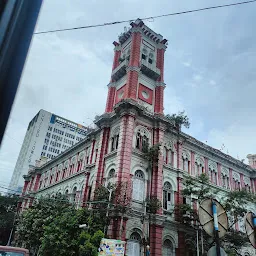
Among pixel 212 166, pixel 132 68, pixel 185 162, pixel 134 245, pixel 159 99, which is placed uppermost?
pixel 132 68

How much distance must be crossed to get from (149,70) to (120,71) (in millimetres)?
2827

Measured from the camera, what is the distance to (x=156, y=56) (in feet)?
87.7

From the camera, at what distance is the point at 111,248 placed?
48.7ft

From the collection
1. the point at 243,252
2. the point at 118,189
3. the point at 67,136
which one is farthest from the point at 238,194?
the point at 67,136

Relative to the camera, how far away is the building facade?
18.9m

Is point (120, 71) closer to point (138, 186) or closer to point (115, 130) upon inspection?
point (115, 130)

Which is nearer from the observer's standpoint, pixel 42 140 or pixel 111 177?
pixel 111 177

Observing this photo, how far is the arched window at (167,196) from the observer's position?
20.8 metres

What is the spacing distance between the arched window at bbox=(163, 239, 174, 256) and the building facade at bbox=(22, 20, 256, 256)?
0.05 metres

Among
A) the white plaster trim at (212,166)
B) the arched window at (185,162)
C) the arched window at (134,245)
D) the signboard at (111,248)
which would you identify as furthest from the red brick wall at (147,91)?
the signboard at (111,248)

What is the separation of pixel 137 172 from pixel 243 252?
47.7ft

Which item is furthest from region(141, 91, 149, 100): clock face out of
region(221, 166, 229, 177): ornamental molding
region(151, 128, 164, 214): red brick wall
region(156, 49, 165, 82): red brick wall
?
region(221, 166, 229, 177): ornamental molding

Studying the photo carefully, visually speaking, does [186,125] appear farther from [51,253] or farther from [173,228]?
[51,253]

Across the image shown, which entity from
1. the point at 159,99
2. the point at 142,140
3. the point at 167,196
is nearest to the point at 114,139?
the point at 142,140
